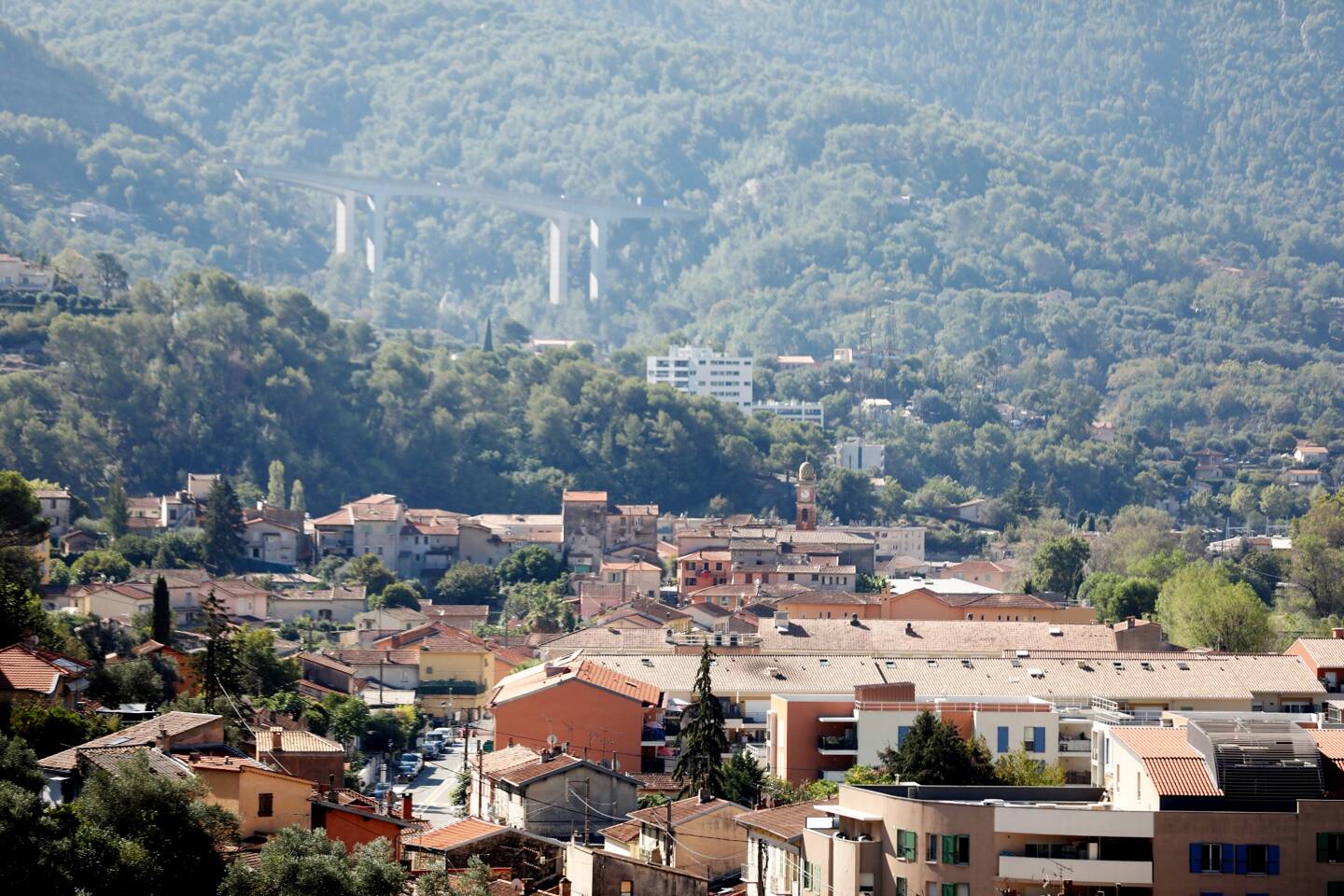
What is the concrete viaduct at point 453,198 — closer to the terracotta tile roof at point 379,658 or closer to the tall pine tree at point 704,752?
the terracotta tile roof at point 379,658

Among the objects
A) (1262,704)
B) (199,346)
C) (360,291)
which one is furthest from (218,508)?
(360,291)

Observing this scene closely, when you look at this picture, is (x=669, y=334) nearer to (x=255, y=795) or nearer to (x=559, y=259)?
(x=559, y=259)

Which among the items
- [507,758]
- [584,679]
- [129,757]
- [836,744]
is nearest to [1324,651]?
[836,744]

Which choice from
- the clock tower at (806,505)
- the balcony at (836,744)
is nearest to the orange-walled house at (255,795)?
the balcony at (836,744)

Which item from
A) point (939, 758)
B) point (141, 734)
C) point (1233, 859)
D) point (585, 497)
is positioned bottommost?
point (939, 758)

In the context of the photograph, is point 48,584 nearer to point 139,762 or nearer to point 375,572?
point 375,572
